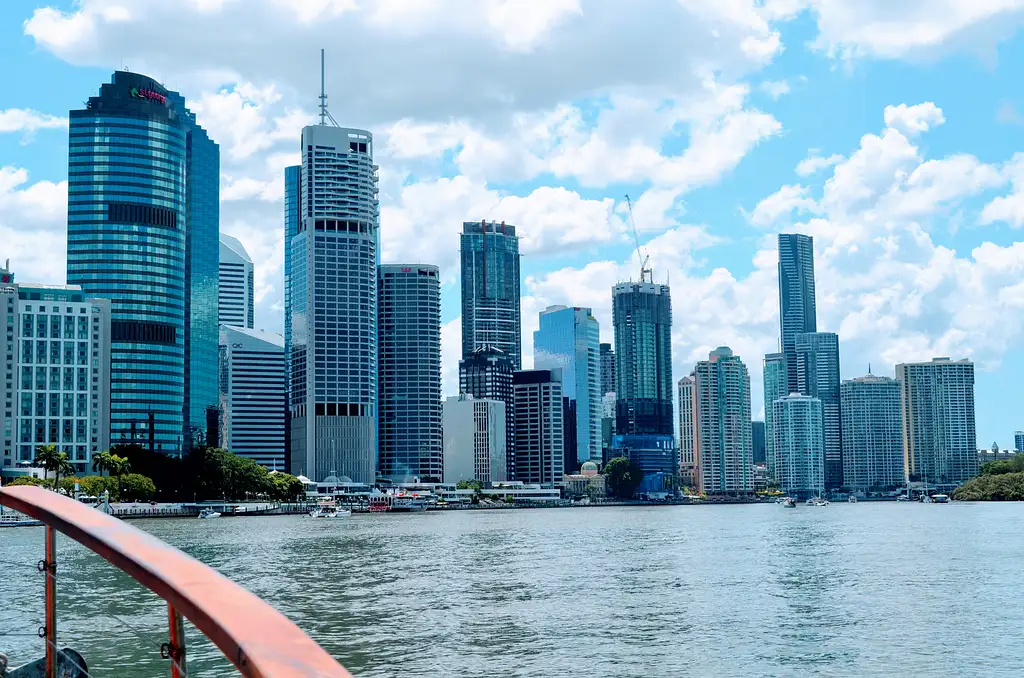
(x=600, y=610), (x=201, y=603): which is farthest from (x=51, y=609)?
(x=600, y=610)

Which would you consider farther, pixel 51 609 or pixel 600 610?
pixel 600 610

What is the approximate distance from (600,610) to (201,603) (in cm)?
5242

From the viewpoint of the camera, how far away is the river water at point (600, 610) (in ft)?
136

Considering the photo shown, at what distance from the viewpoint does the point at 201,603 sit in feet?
19.5

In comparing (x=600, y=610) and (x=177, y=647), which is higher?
(x=177, y=647)

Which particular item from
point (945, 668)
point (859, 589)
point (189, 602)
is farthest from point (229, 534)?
point (189, 602)

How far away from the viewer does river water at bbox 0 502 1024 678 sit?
41469 millimetres

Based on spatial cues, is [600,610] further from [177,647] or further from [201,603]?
[201,603]

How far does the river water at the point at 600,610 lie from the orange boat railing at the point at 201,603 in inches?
313

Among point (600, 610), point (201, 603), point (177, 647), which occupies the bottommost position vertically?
point (600, 610)

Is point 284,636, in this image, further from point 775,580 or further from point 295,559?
point 295,559

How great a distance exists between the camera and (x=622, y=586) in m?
69.6

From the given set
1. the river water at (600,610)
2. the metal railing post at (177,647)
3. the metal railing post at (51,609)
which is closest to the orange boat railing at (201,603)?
the metal railing post at (177,647)

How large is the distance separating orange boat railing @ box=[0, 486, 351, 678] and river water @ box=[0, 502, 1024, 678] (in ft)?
26.1
